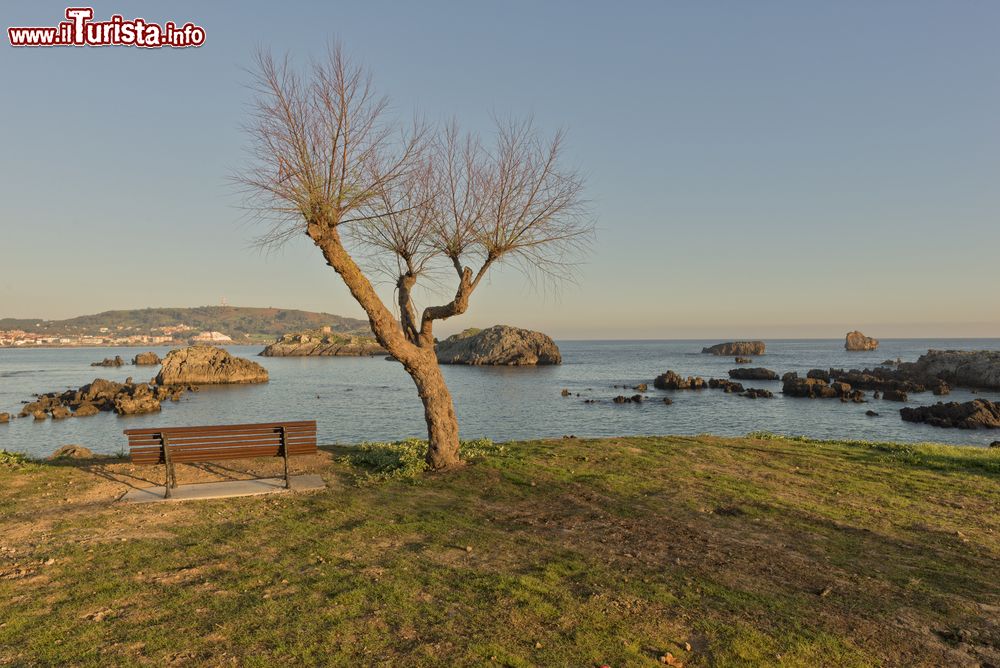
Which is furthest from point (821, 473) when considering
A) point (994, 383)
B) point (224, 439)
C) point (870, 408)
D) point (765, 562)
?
point (994, 383)

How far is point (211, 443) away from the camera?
39.1 ft

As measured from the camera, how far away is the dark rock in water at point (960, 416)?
36969mm

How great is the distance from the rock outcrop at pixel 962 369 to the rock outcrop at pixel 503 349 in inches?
2759

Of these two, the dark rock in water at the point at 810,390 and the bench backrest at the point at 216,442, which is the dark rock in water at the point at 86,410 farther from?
the dark rock in water at the point at 810,390

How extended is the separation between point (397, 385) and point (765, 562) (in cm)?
6969

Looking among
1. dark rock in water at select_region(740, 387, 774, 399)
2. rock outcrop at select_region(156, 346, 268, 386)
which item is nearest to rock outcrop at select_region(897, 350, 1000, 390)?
dark rock in water at select_region(740, 387, 774, 399)

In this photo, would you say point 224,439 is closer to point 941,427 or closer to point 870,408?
point 941,427

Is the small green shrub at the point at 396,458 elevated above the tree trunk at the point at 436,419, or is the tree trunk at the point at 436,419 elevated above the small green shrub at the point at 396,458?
the tree trunk at the point at 436,419

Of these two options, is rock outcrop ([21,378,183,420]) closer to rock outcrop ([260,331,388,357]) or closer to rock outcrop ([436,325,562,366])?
rock outcrop ([436,325,562,366])

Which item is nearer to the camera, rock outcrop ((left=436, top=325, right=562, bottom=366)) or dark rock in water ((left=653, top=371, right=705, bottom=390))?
dark rock in water ((left=653, top=371, right=705, bottom=390))

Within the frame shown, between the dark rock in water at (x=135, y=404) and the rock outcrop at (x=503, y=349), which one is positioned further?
the rock outcrop at (x=503, y=349)

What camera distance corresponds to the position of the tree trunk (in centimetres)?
1364

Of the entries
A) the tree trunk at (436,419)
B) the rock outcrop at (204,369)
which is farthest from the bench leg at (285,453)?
the rock outcrop at (204,369)

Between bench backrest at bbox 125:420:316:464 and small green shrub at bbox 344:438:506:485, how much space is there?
73.8 inches
